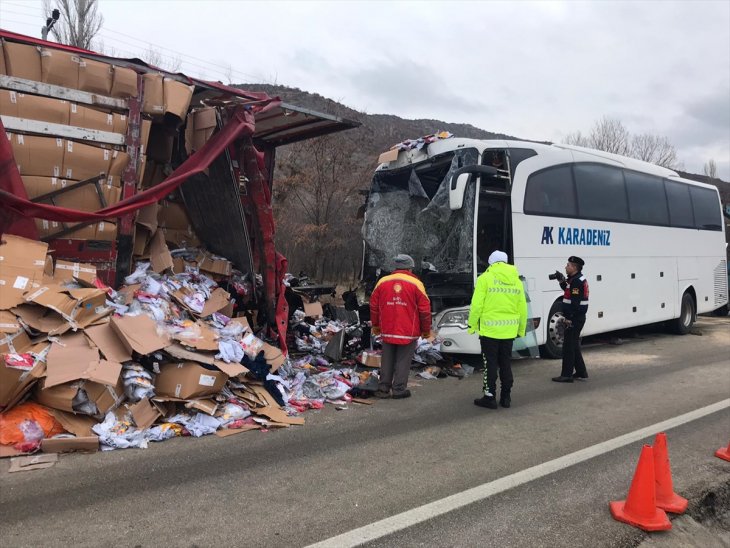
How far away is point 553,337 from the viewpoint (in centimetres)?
870

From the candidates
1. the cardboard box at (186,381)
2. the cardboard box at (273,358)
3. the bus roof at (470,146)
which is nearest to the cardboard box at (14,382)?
the cardboard box at (186,381)

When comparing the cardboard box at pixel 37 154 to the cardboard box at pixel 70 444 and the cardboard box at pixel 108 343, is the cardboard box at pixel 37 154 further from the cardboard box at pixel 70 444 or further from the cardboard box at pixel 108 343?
the cardboard box at pixel 70 444

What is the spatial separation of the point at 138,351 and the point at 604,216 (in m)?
7.96

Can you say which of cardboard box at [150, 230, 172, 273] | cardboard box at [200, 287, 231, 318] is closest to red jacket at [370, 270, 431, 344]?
cardboard box at [200, 287, 231, 318]

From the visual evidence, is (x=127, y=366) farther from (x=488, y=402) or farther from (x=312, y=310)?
(x=312, y=310)

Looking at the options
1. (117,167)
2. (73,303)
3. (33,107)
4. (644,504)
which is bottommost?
(644,504)

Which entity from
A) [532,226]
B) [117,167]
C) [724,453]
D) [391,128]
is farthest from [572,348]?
[391,128]

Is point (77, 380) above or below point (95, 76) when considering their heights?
below

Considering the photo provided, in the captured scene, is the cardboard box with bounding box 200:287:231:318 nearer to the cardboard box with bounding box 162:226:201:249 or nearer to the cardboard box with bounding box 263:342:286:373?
the cardboard box with bounding box 263:342:286:373

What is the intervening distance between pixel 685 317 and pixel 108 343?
39.7 ft

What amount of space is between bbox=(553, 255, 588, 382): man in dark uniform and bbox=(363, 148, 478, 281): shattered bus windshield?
1403 mm

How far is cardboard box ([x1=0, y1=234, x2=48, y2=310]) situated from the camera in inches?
189

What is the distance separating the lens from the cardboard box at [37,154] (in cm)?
534

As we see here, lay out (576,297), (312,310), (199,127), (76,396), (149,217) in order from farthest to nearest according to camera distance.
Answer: (312,310)
(576,297)
(199,127)
(149,217)
(76,396)
